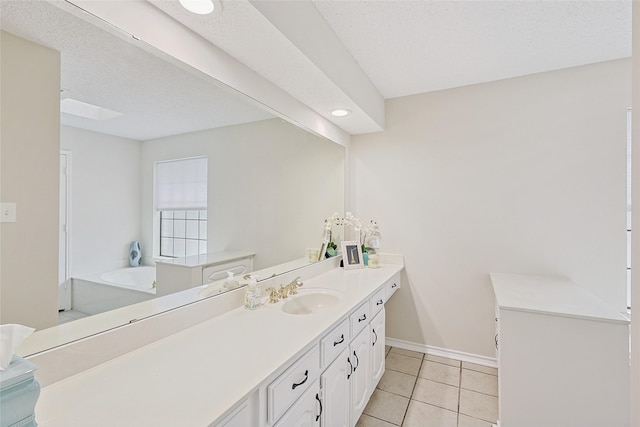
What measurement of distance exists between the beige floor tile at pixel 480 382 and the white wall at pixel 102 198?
2.46 m

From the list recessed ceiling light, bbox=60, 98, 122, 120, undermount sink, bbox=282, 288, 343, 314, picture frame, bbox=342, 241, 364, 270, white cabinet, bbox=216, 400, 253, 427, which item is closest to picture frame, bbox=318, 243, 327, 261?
picture frame, bbox=342, 241, 364, 270

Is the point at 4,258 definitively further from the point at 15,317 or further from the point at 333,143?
the point at 333,143

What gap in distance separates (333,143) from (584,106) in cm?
194

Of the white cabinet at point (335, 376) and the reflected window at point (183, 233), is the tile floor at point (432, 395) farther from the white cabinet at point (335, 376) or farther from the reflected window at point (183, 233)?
the reflected window at point (183, 233)

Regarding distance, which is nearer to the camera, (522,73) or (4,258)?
(4,258)

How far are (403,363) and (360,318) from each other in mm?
1150

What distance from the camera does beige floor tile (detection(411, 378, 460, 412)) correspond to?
203cm

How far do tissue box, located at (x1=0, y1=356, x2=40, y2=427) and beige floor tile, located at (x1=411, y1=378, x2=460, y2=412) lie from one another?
6.98ft

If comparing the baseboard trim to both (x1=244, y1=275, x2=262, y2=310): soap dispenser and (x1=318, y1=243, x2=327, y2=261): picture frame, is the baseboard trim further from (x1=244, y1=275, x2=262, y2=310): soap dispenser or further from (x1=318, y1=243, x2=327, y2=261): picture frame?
(x1=244, y1=275, x2=262, y2=310): soap dispenser

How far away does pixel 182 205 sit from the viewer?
150cm

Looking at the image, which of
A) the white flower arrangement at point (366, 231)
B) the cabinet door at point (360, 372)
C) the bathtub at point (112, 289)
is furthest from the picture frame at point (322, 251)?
the bathtub at point (112, 289)

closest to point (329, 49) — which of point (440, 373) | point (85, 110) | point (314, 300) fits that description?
point (85, 110)

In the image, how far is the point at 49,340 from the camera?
2.95ft

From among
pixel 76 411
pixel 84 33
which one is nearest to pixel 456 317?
pixel 76 411
